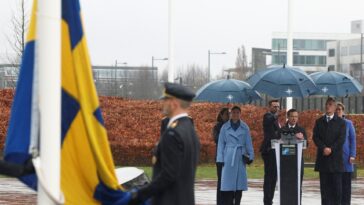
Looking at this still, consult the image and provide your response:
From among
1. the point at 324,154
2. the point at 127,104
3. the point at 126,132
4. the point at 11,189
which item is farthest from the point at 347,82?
the point at 127,104

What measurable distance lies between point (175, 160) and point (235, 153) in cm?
803

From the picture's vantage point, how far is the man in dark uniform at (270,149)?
15.5 metres

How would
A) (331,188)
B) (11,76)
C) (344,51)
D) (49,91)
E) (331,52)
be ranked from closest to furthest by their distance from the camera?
1. (49,91)
2. (331,188)
3. (11,76)
4. (344,51)
5. (331,52)

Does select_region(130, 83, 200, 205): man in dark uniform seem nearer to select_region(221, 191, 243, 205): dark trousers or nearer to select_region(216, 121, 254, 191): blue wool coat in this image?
select_region(216, 121, 254, 191): blue wool coat

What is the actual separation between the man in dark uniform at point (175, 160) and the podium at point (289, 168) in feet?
24.8

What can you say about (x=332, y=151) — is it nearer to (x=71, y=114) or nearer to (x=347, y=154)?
(x=347, y=154)

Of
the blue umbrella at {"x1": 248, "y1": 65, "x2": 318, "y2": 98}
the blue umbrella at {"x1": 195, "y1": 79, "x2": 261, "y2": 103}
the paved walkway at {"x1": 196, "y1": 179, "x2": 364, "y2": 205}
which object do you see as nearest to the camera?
the blue umbrella at {"x1": 248, "y1": 65, "x2": 318, "y2": 98}

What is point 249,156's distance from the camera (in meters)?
14.9

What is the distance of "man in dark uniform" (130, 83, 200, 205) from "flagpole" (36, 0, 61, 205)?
1.08 metres

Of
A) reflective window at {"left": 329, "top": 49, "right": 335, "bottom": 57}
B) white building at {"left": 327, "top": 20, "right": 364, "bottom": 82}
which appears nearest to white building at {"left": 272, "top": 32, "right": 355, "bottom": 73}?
reflective window at {"left": 329, "top": 49, "right": 335, "bottom": 57}

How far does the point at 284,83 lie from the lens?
14.8 metres

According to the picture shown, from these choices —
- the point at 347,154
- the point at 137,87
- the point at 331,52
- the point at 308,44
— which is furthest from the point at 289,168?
the point at 308,44

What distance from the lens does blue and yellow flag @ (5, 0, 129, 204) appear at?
21.4 feet

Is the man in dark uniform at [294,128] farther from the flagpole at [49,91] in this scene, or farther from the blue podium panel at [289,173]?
the flagpole at [49,91]
